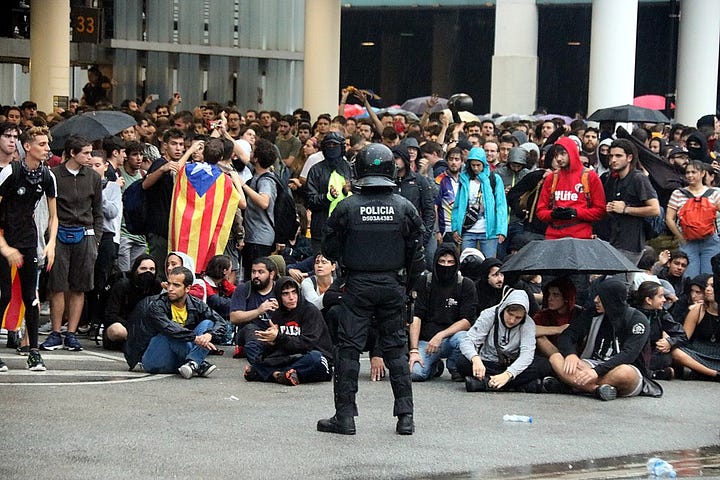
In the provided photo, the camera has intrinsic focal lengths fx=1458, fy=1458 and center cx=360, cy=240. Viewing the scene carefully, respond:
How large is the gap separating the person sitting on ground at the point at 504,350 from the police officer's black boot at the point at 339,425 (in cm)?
239

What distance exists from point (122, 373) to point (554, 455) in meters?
4.49

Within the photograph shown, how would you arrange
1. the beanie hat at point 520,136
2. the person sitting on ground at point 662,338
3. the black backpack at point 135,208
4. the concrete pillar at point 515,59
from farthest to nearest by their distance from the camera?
the concrete pillar at point 515,59 < the beanie hat at point 520,136 < the black backpack at point 135,208 < the person sitting on ground at point 662,338

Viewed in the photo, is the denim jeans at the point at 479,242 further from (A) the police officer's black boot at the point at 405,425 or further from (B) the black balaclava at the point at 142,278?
(A) the police officer's black boot at the point at 405,425

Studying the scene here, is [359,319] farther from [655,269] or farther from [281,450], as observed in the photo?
[655,269]

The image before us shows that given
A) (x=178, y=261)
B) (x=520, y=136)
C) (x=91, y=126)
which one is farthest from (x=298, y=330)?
(x=520, y=136)

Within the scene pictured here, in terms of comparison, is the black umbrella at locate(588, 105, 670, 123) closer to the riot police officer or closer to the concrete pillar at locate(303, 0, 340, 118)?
the concrete pillar at locate(303, 0, 340, 118)

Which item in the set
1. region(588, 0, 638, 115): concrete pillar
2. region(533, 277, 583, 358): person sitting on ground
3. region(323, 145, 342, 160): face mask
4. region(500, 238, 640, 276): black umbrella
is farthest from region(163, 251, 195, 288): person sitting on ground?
region(588, 0, 638, 115): concrete pillar

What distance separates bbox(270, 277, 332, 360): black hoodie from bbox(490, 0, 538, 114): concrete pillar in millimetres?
22100

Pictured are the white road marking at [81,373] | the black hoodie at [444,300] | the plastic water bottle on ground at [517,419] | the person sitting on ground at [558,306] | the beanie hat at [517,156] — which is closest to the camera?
the plastic water bottle on ground at [517,419]

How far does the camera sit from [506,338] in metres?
12.5

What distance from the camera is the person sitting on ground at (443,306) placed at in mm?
13156

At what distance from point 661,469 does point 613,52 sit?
1863cm

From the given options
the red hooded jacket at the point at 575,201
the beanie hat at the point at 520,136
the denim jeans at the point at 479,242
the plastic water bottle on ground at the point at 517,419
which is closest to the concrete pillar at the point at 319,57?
the beanie hat at the point at 520,136

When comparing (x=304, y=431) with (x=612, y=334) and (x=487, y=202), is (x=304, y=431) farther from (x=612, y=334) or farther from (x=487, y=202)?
(x=487, y=202)
